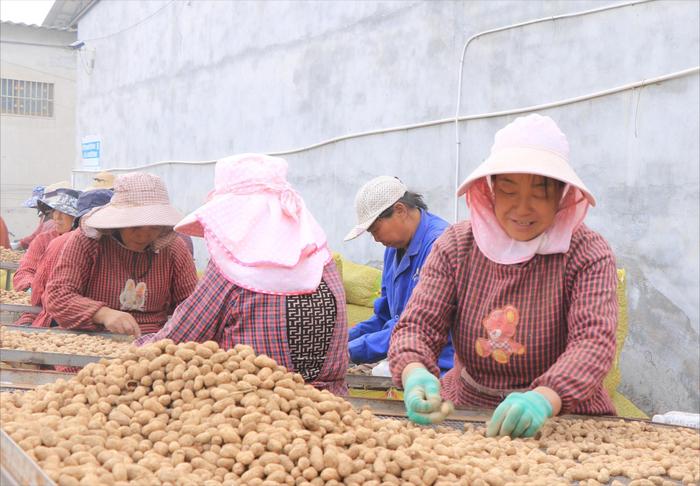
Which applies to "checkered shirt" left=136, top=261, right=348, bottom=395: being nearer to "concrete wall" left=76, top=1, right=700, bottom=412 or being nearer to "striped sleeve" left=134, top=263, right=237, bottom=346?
"striped sleeve" left=134, top=263, right=237, bottom=346

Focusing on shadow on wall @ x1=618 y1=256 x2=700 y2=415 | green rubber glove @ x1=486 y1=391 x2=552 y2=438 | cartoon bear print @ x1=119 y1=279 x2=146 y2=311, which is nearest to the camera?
green rubber glove @ x1=486 y1=391 x2=552 y2=438

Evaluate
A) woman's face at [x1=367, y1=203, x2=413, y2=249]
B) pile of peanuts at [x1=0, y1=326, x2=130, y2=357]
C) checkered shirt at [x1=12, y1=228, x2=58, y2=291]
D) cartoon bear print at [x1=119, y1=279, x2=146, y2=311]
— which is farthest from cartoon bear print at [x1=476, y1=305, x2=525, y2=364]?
checkered shirt at [x1=12, y1=228, x2=58, y2=291]

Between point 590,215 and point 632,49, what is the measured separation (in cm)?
94

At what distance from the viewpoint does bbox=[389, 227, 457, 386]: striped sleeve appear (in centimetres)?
247

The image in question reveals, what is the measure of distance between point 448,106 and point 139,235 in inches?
117

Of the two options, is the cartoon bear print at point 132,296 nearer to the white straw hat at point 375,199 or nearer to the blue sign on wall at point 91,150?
the white straw hat at point 375,199

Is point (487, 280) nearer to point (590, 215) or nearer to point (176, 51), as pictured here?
point (590, 215)

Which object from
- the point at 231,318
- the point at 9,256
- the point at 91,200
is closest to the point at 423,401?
the point at 231,318

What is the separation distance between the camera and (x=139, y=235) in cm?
400

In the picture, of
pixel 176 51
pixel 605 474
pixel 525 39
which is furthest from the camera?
pixel 176 51

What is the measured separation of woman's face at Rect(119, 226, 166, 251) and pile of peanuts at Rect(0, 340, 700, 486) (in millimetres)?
1868

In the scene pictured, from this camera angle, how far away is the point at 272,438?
1730mm

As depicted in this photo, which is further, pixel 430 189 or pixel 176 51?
pixel 176 51

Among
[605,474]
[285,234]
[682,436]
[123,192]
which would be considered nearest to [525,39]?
[123,192]
